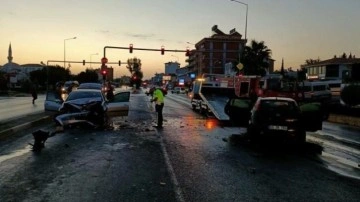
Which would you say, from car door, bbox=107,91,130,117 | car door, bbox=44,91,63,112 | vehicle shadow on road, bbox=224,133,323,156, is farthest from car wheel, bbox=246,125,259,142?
car door, bbox=44,91,63,112

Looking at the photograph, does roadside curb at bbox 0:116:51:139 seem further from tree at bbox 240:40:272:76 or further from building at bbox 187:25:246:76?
building at bbox 187:25:246:76

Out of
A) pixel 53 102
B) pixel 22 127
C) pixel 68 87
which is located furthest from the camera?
pixel 68 87

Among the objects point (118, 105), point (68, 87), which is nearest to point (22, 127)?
point (118, 105)

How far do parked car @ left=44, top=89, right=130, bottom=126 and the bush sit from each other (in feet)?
52.6

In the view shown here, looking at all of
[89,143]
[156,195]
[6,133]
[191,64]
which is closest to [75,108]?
[6,133]

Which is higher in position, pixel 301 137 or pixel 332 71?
pixel 332 71

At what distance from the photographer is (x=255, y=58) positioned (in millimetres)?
72688

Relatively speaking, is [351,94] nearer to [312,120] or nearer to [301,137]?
[312,120]

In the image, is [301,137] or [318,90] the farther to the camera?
[318,90]

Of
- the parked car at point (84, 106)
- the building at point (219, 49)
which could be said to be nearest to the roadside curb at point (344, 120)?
the parked car at point (84, 106)

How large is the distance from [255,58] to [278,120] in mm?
57916

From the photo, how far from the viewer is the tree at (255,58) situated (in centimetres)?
7156

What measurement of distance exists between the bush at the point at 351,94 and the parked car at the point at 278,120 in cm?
1726

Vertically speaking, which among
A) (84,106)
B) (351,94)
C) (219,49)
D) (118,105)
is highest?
(219,49)
